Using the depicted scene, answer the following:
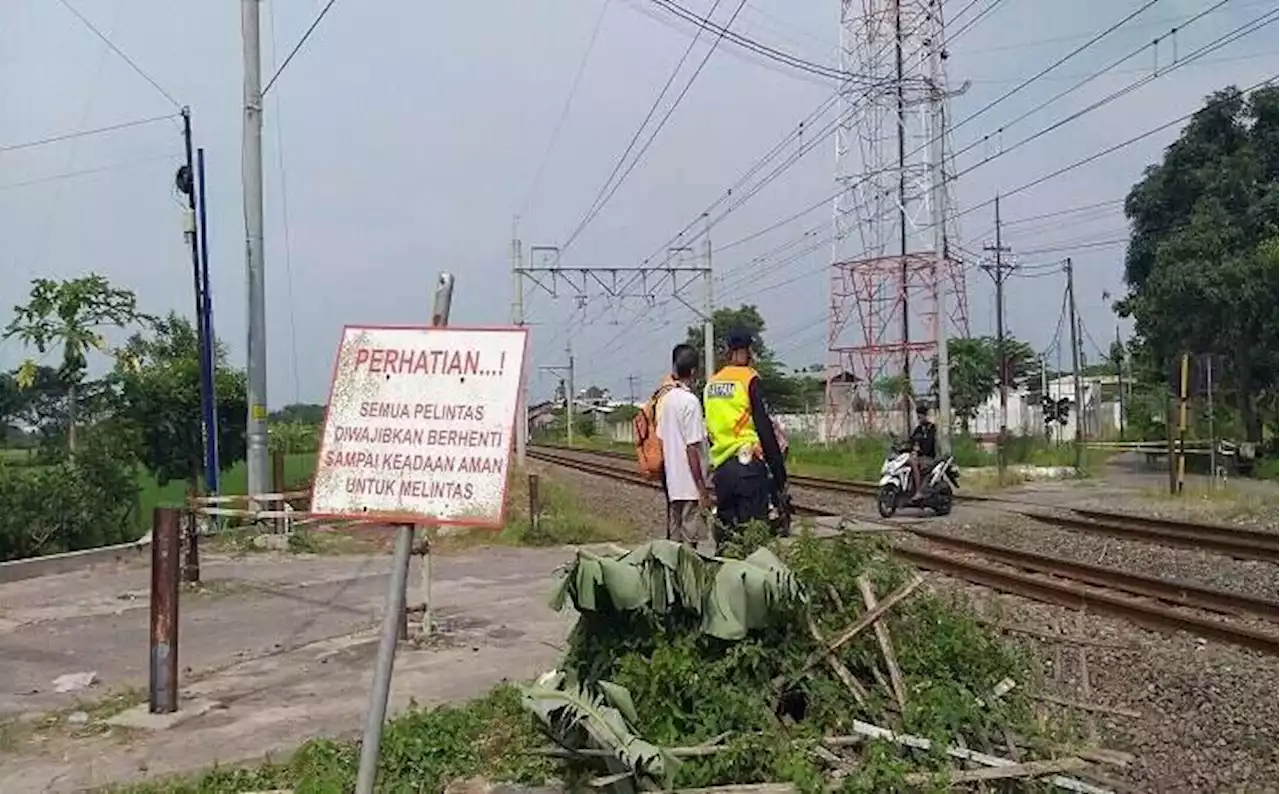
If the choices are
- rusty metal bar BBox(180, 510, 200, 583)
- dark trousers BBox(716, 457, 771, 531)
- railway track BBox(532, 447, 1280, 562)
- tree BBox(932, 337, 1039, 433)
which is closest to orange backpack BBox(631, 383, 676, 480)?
dark trousers BBox(716, 457, 771, 531)

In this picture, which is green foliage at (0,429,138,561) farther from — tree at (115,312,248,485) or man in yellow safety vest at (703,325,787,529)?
man in yellow safety vest at (703,325,787,529)

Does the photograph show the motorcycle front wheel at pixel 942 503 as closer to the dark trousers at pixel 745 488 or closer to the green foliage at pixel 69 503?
the green foliage at pixel 69 503

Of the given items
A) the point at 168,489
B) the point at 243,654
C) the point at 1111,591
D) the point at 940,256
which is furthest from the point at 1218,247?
the point at 243,654

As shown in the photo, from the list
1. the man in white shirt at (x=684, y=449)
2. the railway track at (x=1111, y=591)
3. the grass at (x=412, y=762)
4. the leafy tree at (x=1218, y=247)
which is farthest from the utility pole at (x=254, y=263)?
the leafy tree at (x=1218, y=247)

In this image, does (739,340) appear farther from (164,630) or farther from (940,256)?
(940,256)

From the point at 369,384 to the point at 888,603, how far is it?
8.93ft

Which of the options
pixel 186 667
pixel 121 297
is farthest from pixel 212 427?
pixel 186 667

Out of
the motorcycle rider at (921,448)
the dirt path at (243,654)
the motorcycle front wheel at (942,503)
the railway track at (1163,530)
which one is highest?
the motorcycle rider at (921,448)

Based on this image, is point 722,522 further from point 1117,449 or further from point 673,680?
point 1117,449

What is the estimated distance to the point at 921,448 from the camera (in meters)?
20.9

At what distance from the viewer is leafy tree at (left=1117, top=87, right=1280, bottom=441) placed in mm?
32531

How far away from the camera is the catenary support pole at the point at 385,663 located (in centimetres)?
434

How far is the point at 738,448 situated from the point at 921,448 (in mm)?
13068

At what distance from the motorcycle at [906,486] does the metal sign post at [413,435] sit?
1677 centimetres
